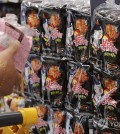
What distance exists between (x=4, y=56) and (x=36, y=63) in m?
1.27

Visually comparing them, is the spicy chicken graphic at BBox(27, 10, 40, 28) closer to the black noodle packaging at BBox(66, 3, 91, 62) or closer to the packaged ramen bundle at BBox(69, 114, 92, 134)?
the black noodle packaging at BBox(66, 3, 91, 62)

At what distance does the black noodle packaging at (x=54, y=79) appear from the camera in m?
2.11

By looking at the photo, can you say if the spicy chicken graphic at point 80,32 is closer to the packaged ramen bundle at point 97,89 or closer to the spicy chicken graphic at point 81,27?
the spicy chicken graphic at point 81,27

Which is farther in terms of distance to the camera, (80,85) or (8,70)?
(80,85)

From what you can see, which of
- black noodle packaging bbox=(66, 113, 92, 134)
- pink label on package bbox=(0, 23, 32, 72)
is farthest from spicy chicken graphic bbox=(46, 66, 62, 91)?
pink label on package bbox=(0, 23, 32, 72)

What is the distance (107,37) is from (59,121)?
2.36 ft

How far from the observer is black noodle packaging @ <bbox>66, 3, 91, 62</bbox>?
6.37 feet

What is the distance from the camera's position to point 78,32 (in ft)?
6.49

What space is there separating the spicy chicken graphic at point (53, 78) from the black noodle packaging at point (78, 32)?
0.49 feet

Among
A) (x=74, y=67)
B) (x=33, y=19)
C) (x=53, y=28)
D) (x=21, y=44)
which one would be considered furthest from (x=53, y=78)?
(x=21, y=44)

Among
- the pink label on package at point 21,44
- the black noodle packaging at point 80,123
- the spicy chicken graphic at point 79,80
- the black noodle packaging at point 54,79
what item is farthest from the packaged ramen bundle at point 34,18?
the pink label on package at point 21,44

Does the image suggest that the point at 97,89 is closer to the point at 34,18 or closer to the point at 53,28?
the point at 53,28

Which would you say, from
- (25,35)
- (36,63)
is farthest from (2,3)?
(25,35)

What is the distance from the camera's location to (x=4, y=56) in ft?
3.22
